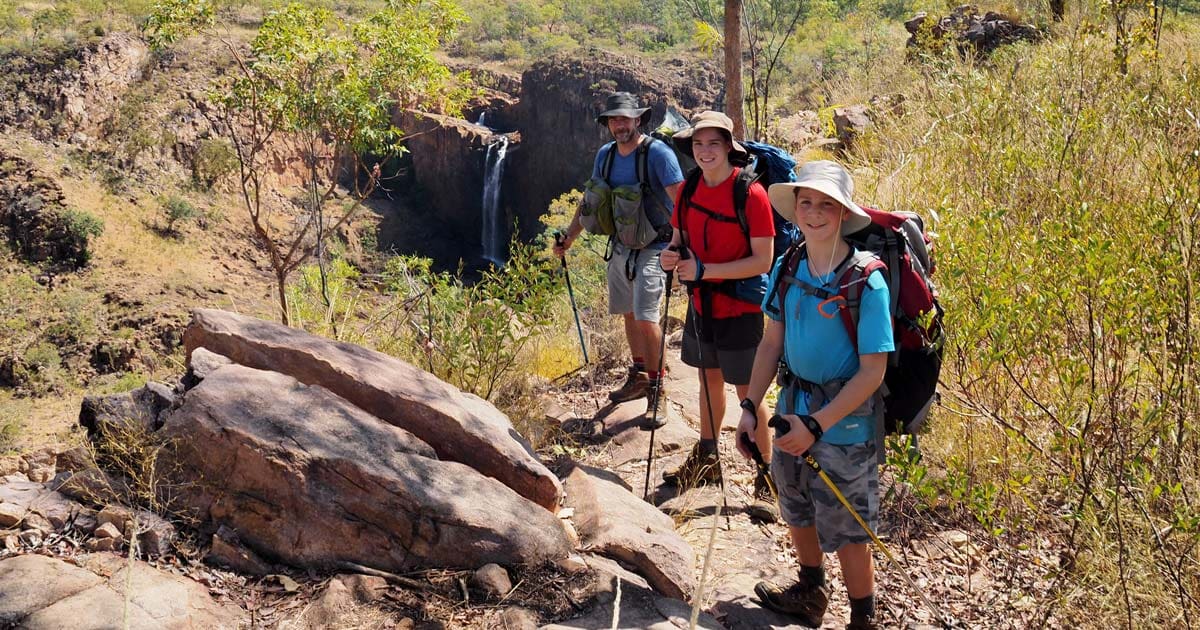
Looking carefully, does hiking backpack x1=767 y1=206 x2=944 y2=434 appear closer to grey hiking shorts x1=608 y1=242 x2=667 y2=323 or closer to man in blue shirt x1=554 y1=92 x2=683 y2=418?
man in blue shirt x1=554 y1=92 x2=683 y2=418

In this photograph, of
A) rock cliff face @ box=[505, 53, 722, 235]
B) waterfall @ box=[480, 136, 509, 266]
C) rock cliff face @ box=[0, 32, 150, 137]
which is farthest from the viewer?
waterfall @ box=[480, 136, 509, 266]

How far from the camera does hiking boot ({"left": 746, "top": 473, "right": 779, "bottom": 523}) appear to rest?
12.9 ft

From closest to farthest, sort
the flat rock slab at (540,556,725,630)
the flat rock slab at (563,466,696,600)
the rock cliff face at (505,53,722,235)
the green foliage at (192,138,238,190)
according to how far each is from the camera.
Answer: the flat rock slab at (540,556,725,630) → the flat rock slab at (563,466,696,600) → the green foliage at (192,138,238,190) → the rock cliff face at (505,53,722,235)

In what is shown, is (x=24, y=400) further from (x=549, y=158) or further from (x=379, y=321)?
(x=549, y=158)

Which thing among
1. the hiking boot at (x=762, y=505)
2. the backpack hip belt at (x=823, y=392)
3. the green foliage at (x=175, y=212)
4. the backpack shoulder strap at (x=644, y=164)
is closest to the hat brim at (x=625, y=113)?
the backpack shoulder strap at (x=644, y=164)

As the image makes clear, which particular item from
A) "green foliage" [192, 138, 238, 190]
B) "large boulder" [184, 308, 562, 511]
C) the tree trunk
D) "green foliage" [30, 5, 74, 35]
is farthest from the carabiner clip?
"green foliage" [30, 5, 74, 35]

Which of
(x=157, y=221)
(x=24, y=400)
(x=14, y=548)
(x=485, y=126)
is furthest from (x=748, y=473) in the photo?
(x=485, y=126)

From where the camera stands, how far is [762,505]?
13.0 ft

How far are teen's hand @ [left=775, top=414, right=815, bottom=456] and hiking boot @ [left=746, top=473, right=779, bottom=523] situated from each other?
55.1 inches

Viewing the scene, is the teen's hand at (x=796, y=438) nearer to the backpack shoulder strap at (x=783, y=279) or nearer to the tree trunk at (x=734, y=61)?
the backpack shoulder strap at (x=783, y=279)

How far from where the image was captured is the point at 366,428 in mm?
3293

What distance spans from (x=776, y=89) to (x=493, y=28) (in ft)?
73.7

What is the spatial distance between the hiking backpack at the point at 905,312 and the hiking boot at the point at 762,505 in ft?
4.35

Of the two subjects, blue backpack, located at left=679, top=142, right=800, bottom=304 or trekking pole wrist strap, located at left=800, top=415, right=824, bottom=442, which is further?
blue backpack, located at left=679, top=142, right=800, bottom=304
